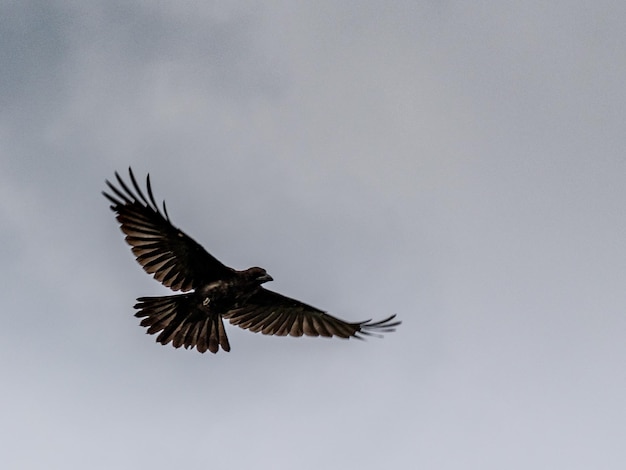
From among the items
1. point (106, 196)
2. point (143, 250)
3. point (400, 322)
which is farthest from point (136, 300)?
point (400, 322)

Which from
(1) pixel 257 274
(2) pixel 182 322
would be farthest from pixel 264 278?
(2) pixel 182 322

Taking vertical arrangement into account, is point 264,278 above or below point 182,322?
above

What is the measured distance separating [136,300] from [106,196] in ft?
8.09

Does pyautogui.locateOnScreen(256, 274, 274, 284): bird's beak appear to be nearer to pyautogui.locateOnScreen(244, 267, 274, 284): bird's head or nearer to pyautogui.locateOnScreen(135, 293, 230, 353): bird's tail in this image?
pyautogui.locateOnScreen(244, 267, 274, 284): bird's head

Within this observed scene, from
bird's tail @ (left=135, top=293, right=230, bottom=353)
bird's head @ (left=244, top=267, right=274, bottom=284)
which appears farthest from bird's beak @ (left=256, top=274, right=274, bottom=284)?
bird's tail @ (left=135, top=293, right=230, bottom=353)

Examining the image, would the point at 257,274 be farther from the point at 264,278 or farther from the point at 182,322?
the point at 182,322

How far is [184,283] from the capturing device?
764 inches

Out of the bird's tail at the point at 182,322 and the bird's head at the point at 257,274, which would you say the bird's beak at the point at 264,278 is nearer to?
the bird's head at the point at 257,274

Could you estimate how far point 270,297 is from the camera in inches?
820

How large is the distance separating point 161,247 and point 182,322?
1.76 metres

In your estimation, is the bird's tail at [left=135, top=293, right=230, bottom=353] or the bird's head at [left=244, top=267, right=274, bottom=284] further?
the bird's head at [left=244, top=267, right=274, bottom=284]

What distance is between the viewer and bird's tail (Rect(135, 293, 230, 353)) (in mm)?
18844

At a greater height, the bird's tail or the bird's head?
the bird's head

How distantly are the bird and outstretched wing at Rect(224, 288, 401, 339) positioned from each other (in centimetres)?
5
